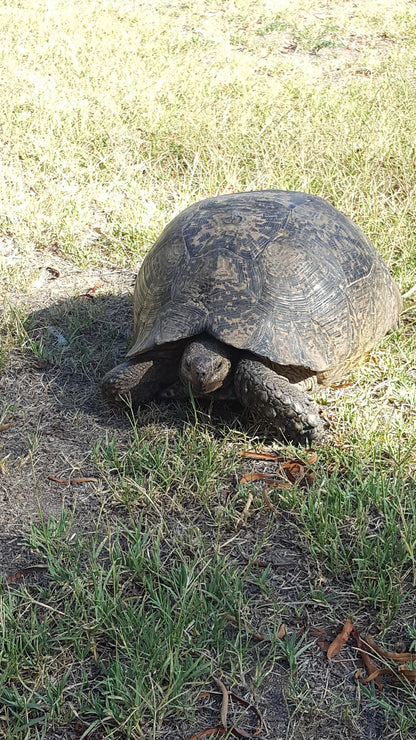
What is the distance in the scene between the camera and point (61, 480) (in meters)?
3.26

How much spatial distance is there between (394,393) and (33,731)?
2527 mm

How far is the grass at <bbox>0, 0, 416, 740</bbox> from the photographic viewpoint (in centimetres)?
232

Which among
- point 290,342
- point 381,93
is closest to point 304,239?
point 290,342

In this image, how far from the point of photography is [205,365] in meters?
3.33

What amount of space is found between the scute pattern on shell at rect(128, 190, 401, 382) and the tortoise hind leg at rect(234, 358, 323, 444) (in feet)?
0.36

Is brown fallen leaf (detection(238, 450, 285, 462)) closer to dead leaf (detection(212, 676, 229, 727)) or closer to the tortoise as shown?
the tortoise

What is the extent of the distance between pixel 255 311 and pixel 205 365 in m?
0.37

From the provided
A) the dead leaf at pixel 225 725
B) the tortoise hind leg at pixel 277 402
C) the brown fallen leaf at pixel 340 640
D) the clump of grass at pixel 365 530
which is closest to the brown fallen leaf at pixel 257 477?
the clump of grass at pixel 365 530

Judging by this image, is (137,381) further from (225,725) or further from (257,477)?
(225,725)

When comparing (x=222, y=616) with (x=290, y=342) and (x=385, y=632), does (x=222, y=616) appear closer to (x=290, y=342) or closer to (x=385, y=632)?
(x=385, y=632)

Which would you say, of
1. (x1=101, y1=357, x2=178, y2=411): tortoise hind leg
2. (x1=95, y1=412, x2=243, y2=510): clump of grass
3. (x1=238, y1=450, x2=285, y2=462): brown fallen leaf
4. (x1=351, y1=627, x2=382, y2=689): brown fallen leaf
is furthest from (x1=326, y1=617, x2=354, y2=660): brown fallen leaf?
(x1=101, y1=357, x2=178, y2=411): tortoise hind leg

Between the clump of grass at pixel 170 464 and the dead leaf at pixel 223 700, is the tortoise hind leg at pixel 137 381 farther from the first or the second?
the dead leaf at pixel 223 700

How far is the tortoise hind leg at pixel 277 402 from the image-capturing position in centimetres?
332

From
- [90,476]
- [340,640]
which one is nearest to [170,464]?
[90,476]
